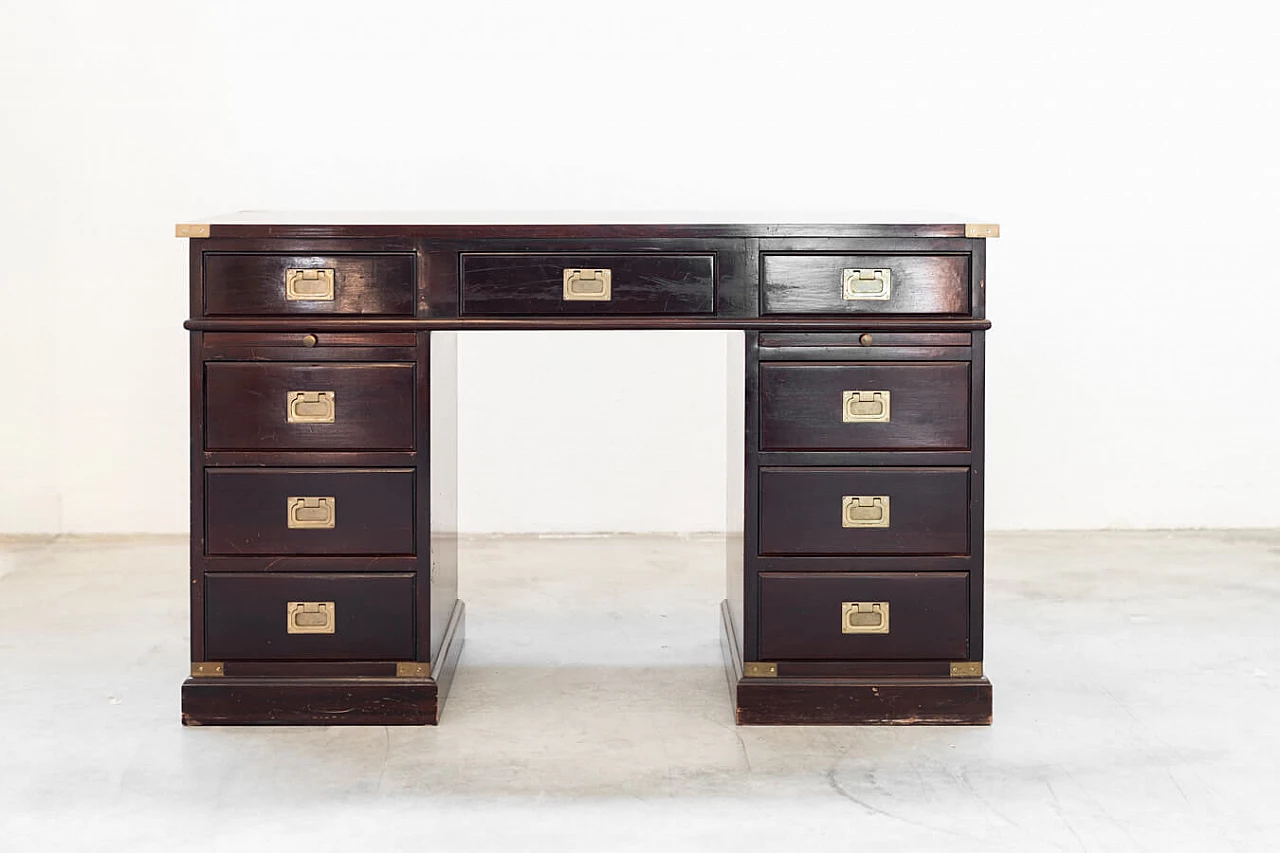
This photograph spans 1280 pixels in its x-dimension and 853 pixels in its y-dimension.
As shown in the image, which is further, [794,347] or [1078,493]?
[1078,493]

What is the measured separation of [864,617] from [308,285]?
1.21 metres

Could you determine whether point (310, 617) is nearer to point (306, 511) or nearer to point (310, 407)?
point (306, 511)

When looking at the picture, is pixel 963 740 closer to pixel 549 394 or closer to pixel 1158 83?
pixel 549 394

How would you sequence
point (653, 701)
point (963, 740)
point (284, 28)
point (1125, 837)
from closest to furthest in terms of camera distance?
point (1125, 837) → point (963, 740) → point (653, 701) → point (284, 28)

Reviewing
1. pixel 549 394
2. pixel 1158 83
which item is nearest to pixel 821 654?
pixel 549 394

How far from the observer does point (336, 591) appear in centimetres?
258

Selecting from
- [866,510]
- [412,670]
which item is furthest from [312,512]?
[866,510]

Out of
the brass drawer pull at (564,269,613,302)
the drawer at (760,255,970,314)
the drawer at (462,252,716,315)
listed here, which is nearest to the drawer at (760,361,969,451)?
the drawer at (760,255,970,314)

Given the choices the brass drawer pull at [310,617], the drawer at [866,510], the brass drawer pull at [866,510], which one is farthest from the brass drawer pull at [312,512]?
the brass drawer pull at [866,510]

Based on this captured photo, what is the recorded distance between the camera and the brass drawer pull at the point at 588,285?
99.8 inches

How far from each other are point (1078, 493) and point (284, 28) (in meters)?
2.90

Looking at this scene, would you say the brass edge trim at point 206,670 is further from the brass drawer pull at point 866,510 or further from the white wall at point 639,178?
the white wall at point 639,178

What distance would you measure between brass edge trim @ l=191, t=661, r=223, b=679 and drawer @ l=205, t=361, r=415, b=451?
0.41 metres

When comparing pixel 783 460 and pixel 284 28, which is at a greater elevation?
pixel 284 28
